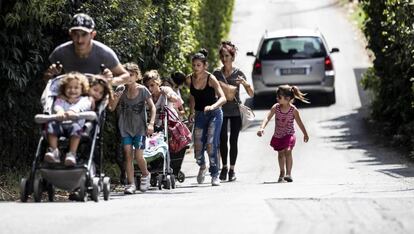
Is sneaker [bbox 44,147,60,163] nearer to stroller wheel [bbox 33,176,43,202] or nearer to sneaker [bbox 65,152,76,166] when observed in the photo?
sneaker [bbox 65,152,76,166]

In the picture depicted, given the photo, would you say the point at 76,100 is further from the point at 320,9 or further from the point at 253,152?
the point at 320,9

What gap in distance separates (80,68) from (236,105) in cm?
496

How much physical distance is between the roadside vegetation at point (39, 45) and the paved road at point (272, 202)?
194 cm

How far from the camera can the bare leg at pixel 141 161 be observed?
1444cm

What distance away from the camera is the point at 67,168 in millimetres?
11180

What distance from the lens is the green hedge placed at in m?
19.8

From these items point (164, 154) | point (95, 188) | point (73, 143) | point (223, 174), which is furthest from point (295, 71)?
point (73, 143)

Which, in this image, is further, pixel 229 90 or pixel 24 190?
pixel 229 90

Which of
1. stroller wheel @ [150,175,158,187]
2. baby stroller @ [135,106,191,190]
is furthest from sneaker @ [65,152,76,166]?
stroller wheel @ [150,175,158,187]

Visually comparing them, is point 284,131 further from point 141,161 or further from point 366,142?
point 366,142

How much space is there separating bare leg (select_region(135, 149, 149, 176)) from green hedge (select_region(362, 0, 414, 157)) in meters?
6.49

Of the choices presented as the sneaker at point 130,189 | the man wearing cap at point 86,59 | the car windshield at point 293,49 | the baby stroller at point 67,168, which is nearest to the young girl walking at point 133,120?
the sneaker at point 130,189

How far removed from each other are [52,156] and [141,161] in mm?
3428

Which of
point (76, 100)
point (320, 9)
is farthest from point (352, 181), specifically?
point (320, 9)
